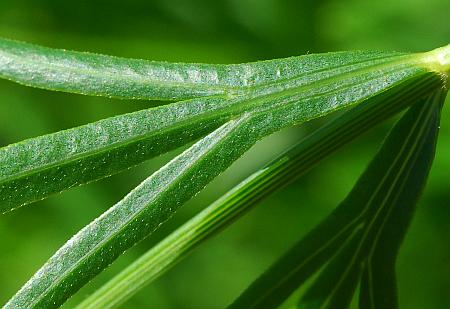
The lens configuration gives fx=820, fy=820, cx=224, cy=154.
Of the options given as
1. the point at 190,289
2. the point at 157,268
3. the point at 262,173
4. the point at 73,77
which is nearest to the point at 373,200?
the point at 262,173

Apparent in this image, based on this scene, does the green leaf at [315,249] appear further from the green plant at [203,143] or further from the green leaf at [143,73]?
the green leaf at [143,73]

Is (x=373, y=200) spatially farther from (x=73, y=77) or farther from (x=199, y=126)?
(x=73, y=77)

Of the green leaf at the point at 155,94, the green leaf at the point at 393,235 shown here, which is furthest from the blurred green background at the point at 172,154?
the green leaf at the point at 155,94

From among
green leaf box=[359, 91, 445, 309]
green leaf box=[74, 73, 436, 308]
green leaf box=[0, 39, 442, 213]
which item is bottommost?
green leaf box=[359, 91, 445, 309]

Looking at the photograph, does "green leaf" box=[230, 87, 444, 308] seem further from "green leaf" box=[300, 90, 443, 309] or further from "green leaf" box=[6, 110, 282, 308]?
"green leaf" box=[6, 110, 282, 308]

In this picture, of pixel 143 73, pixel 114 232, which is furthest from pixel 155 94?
pixel 114 232

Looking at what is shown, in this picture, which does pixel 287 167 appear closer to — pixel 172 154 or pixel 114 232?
→ pixel 114 232

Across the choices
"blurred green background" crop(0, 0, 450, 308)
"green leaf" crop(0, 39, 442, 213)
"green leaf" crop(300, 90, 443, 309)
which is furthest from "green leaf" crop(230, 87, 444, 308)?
"blurred green background" crop(0, 0, 450, 308)
